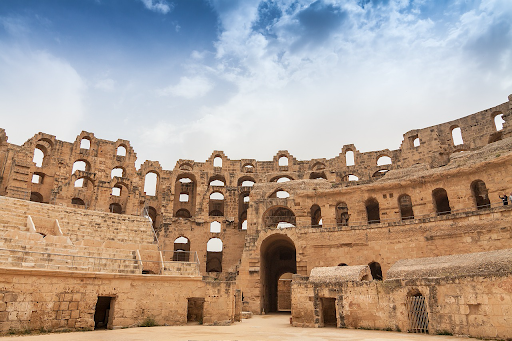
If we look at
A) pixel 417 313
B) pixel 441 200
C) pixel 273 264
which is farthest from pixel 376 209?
pixel 417 313

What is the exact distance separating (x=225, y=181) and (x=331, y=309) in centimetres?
2057

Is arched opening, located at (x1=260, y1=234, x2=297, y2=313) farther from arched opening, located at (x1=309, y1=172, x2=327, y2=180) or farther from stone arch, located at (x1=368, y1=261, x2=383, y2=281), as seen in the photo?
arched opening, located at (x1=309, y1=172, x2=327, y2=180)

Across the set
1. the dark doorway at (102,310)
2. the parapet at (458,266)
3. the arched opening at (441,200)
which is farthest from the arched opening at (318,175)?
the dark doorway at (102,310)

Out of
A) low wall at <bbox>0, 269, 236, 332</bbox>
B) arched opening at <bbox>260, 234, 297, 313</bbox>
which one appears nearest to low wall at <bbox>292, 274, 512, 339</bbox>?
low wall at <bbox>0, 269, 236, 332</bbox>

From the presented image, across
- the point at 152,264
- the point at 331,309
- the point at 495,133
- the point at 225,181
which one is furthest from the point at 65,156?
the point at 495,133

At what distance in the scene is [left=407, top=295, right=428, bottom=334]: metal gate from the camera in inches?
451

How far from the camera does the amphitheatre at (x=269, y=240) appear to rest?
11539 millimetres

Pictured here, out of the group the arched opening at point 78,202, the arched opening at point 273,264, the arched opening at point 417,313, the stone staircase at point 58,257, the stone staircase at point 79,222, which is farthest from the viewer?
the arched opening at point 78,202

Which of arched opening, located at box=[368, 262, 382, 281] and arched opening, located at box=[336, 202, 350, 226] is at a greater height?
arched opening, located at box=[336, 202, 350, 226]

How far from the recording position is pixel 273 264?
A: 2823 cm

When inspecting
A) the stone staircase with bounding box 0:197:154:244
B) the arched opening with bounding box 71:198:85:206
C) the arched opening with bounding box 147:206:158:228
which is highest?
the arched opening with bounding box 71:198:85:206

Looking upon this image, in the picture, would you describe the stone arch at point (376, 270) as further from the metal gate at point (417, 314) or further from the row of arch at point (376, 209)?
the metal gate at point (417, 314)

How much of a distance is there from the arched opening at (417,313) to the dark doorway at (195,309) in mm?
7508

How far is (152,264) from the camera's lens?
16.2 meters
